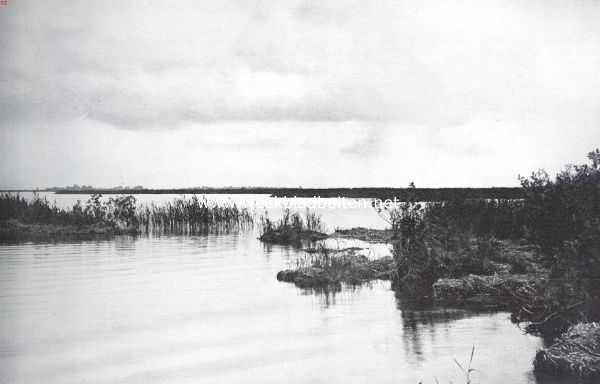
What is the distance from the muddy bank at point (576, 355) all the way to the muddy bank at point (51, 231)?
81.4ft

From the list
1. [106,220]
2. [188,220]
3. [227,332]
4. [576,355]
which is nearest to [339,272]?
[227,332]

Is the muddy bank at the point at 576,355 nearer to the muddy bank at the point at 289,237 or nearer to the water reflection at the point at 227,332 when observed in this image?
the water reflection at the point at 227,332

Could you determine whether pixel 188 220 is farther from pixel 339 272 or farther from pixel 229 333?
pixel 229 333

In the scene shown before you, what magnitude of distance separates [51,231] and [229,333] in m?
22.1

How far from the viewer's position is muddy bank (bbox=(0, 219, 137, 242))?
3033 cm

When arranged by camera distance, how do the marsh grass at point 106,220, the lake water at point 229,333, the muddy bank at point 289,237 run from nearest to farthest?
the lake water at point 229,333, the muddy bank at point 289,237, the marsh grass at point 106,220

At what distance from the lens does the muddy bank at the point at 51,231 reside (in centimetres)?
3033

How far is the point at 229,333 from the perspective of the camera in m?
11.5

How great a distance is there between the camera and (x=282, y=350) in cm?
1034

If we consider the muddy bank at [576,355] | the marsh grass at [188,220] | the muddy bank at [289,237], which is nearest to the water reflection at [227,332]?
the muddy bank at [576,355]

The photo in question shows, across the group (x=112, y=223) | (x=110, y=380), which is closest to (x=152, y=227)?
(x=112, y=223)

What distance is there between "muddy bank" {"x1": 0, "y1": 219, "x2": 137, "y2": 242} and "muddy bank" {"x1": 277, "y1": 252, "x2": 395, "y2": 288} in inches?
628

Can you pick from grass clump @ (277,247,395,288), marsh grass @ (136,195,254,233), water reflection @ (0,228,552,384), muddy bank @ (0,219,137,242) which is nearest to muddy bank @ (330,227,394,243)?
marsh grass @ (136,195,254,233)

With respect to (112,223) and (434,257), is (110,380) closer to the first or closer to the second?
(434,257)
